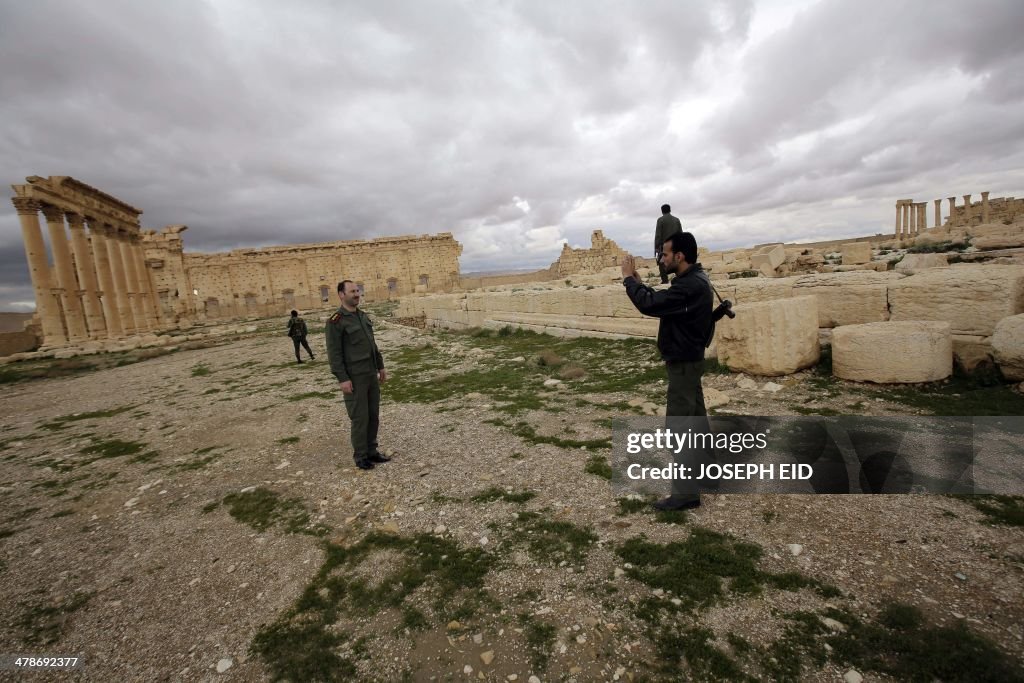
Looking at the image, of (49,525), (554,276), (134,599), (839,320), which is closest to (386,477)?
(134,599)

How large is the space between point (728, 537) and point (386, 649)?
80.6 inches

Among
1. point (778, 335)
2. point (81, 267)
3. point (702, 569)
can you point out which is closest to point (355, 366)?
point (702, 569)

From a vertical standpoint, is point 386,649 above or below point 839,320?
below

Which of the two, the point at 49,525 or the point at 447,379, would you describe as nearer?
the point at 49,525

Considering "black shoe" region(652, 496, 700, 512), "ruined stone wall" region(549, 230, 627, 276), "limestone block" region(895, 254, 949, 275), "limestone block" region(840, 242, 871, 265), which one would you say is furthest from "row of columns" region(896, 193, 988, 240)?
"black shoe" region(652, 496, 700, 512)

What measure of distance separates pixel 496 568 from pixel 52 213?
2988cm

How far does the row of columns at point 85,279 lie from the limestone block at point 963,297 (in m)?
30.4

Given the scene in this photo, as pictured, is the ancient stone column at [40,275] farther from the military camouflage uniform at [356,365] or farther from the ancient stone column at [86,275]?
the military camouflage uniform at [356,365]

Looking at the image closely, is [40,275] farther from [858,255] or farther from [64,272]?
[858,255]

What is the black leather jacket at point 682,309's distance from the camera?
291cm

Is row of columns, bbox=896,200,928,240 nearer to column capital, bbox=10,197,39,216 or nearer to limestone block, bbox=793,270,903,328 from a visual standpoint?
limestone block, bbox=793,270,903,328

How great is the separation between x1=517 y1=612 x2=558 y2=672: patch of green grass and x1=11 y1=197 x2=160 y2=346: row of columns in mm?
28289

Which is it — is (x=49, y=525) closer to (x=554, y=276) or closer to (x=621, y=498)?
(x=621, y=498)

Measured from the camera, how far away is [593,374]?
7.11 metres
